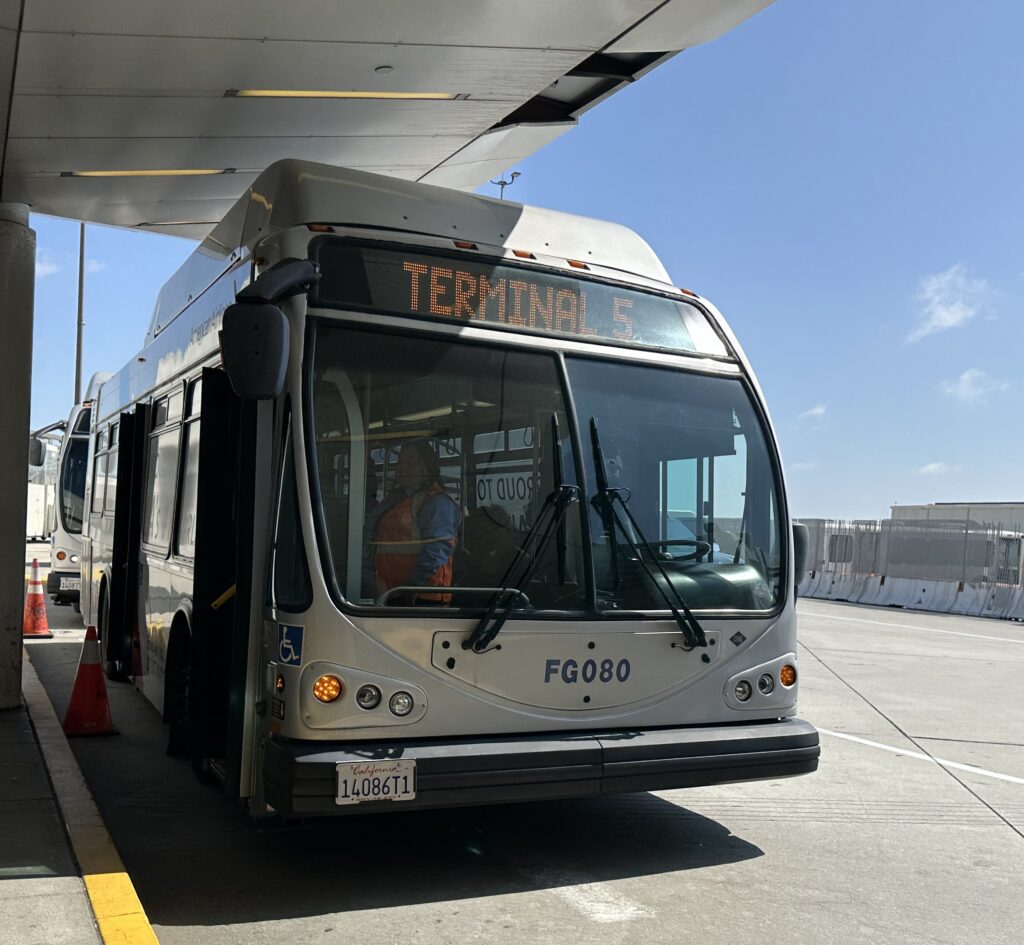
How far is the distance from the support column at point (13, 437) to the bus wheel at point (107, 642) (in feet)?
4.34

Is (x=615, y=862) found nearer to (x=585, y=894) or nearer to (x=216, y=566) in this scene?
(x=585, y=894)

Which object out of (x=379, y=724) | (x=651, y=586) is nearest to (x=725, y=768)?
(x=651, y=586)

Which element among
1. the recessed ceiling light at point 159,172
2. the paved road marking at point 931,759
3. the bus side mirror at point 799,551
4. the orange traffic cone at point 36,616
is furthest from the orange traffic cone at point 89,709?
the orange traffic cone at point 36,616

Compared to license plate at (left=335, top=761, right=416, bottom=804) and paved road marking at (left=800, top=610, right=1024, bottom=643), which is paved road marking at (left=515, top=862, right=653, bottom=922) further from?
paved road marking at (left=800, top=610, right=1024, bottom=643)

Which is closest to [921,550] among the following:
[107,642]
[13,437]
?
[107,642]

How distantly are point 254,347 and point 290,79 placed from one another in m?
3.22

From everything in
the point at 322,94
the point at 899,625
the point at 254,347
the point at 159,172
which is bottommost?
the point at 899,625

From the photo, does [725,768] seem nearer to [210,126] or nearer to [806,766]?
[806,766]

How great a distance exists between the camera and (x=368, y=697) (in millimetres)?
5160

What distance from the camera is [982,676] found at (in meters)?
14.2

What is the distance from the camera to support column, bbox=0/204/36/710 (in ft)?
29.5

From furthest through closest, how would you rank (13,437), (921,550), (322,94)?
(921,550)
(13,437)
(322,94)

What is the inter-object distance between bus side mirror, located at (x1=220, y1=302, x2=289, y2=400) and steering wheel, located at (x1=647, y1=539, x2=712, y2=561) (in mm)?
2107

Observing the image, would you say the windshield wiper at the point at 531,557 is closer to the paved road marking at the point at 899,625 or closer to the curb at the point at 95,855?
the curb at the point at 95,855
